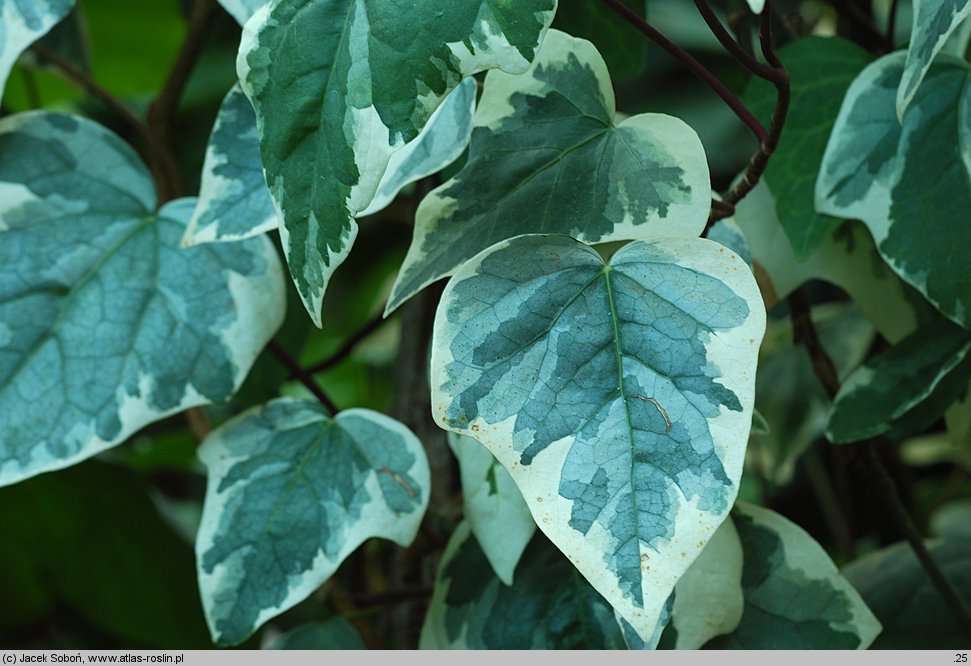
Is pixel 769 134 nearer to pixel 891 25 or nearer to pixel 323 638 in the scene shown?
pixel 891 25

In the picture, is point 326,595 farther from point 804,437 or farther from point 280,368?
point 804,437

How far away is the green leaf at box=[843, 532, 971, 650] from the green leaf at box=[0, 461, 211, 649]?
0.52 m

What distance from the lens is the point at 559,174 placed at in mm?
400

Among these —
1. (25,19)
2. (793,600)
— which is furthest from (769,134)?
(25,19)

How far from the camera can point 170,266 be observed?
0.49 meters

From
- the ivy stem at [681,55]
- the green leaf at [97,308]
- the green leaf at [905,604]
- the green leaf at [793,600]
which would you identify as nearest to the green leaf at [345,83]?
the ivy stem at [681,55]

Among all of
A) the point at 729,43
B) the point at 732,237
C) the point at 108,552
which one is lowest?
the point at 108,552

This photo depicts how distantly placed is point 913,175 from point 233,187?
335 mm

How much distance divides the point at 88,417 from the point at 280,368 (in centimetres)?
14

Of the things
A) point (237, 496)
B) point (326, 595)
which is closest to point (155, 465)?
point (326, 595)

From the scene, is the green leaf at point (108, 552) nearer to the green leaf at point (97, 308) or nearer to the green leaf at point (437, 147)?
the green leaf at point (97, 308)

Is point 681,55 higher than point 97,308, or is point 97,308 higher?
point 681,55

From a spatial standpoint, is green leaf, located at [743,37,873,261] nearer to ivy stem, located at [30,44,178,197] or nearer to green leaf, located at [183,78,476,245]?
green leaf, located at [183,78,476,245]

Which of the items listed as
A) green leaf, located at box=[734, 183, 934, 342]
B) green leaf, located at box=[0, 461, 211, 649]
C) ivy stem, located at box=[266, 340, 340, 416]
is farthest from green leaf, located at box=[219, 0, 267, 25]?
green leaf, located at box=[0, 461, 211, 649]
